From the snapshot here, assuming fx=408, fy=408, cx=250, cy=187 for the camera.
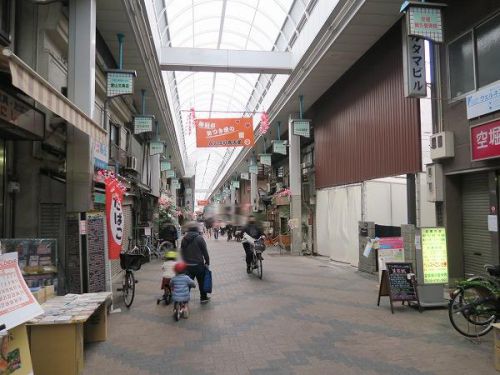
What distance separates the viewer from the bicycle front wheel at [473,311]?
5.71 metres

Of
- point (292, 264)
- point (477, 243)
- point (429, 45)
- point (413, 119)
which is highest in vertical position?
point (429, 45)

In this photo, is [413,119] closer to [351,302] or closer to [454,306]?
[351,302]

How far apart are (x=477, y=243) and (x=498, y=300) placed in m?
3.00

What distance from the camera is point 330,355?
5.22 metres

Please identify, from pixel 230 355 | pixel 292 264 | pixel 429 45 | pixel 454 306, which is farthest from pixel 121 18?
pixel 292 264

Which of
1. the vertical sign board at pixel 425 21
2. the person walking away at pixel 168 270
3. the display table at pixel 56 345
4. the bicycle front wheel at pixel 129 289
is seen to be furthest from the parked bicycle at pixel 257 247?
the display table at pixel 56 345

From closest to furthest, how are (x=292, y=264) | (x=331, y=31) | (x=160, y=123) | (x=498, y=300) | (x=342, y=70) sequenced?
1. (x=498, y=300)
2. (x=331, y=31)
3. (x=342, y=70)
4. (x=292, y=264)
5. (x=160, y=123)

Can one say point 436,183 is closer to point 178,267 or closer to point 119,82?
point 178,267

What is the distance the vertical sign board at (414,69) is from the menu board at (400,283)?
11.6 feet

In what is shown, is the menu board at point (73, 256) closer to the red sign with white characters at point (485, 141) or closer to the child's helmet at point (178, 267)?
the child's helmet at point (178, 267)

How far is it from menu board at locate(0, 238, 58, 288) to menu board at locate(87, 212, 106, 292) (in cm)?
115

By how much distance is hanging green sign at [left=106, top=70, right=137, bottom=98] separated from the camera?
364 inches

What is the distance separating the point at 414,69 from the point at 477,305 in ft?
16.0

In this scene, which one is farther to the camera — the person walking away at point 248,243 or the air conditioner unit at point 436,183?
the person walking away at point 248,243
